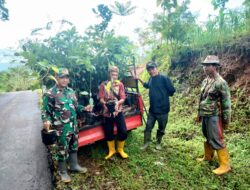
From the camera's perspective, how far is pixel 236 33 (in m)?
6.87

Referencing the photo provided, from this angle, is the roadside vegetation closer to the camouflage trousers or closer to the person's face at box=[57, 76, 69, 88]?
the person's face at box=[57, 76, 69, 88]

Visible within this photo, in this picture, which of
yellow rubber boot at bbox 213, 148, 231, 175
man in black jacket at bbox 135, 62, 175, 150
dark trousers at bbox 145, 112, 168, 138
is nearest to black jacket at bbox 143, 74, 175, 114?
man in black jacket at bbox 135, 62, 175, 150

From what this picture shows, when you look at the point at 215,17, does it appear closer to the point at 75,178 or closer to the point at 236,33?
the point at 236,33

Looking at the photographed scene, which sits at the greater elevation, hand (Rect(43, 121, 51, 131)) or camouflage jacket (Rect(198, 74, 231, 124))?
camouflage jacket (Rect(198, 74, 231, 124))

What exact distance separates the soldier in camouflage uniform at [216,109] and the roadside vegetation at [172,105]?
1.16 feet

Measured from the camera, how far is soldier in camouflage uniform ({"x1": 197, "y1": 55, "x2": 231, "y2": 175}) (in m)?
3.74

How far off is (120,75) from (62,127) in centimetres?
199

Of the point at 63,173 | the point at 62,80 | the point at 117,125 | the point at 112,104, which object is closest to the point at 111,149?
the point at 117,125

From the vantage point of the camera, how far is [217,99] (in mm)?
3838

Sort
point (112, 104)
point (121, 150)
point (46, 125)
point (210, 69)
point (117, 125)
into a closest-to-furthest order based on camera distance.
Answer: point (46, 125) < point (210, 69) < point (112, 104) < point (117, 125) < point (121, 150)

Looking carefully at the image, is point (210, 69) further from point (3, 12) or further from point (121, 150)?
point (3, 12)

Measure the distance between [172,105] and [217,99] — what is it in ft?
12.4

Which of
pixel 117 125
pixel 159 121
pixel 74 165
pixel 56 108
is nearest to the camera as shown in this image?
pixel 56 108

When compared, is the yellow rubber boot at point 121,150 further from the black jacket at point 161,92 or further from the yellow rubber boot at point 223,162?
the yellow rubber boot at point 223,162
